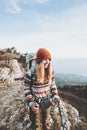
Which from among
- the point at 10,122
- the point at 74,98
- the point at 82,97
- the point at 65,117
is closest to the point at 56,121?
the point at 65,117

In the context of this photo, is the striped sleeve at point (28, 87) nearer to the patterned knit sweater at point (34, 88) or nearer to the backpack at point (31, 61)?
the patterned knit sweater at point (34, 88)

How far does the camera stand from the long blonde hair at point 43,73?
987 centimetres

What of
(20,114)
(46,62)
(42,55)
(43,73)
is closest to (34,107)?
(43,73)

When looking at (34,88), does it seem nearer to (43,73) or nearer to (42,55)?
(43,73)

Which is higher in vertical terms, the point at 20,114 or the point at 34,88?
the point at 34,88

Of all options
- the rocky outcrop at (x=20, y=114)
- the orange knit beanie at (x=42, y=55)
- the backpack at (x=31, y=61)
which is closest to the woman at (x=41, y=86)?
the orange knit beanie at (x=42, y=55)

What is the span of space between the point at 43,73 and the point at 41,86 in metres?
0.41

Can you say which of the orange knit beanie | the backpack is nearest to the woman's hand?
the backpack

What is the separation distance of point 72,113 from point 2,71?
630 centimetres

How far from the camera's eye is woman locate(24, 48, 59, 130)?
9797 millimetres

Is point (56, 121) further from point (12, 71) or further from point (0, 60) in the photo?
point (0, 60)

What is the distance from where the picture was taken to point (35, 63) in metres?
10.1

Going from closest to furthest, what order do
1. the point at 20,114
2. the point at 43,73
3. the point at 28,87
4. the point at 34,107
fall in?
the point at 34,107, the point at 28,87, the point at 43,73, the point at 20,114

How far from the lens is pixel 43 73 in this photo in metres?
9.95
